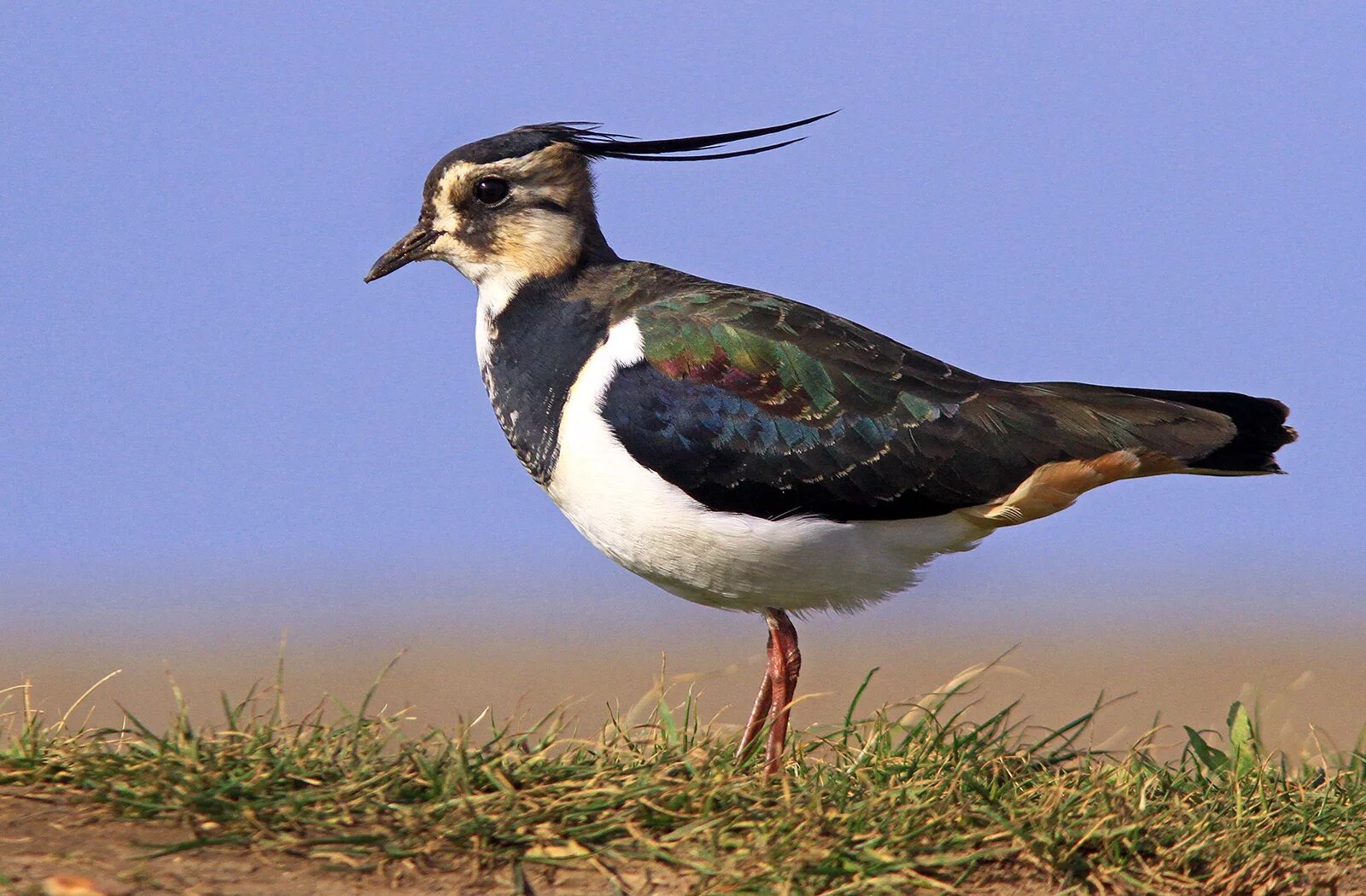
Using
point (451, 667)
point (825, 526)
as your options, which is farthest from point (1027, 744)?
point (451, 667)

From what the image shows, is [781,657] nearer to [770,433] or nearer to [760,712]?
[760,712]

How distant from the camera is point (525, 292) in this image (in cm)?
648

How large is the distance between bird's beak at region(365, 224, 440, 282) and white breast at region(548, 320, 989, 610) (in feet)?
3.70

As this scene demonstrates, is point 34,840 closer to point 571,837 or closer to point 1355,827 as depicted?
point 571,837

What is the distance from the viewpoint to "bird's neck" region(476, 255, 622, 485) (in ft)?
20.1

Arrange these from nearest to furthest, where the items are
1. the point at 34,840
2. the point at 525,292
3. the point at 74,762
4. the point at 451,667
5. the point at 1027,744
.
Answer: the point at 34,840 < the point at 74,762 < the point at 1027,744 < the point at 525,292 < the point at 451,667

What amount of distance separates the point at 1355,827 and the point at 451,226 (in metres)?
4.32

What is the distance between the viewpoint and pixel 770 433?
5957mm

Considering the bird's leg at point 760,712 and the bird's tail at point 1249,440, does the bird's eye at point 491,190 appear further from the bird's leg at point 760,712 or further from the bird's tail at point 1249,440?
the bird's tail at point 1249,440

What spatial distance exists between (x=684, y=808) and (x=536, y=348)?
2.19 m

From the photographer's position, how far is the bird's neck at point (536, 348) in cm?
614

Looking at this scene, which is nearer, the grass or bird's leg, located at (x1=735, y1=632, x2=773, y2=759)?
the grass

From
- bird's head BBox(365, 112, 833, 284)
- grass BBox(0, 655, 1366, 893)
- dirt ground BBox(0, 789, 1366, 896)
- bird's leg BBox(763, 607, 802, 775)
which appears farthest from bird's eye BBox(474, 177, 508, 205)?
dirt ground BBox(0, 789, 1366, 896)

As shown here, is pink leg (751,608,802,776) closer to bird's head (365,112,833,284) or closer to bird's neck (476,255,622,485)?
bird's neck (476,255,622,485)
